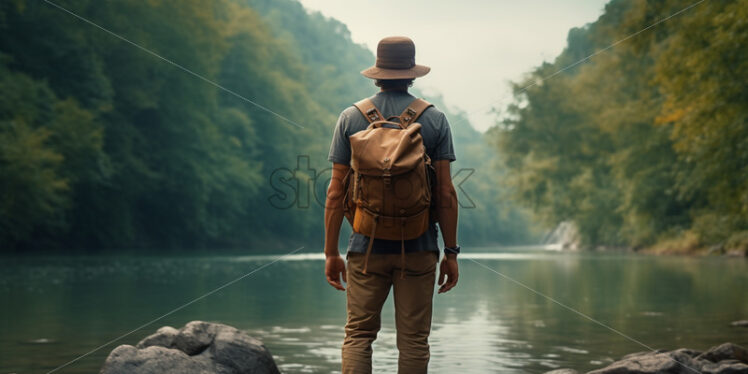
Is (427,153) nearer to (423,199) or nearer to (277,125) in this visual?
(423,199)

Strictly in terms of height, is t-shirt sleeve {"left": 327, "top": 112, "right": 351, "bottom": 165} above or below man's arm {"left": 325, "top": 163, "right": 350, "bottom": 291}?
above

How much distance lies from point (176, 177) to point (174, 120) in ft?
8.01

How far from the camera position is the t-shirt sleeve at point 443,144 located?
4.44 metres

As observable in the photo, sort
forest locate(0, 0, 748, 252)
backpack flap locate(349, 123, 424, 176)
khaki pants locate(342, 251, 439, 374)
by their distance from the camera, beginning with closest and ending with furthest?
backpack flap locate(349, 123, 424, 176) → khaki pants locate(342, 251, 439, 374) → forest locate(0, 0, 748, 252)

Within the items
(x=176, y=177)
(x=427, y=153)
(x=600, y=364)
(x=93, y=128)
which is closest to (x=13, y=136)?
(x=93, y=128)

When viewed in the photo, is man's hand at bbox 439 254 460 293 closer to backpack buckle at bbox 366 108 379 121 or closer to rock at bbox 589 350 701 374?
backpack buckle at bbox 366 108 379 121

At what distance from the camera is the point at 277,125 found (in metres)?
49.6

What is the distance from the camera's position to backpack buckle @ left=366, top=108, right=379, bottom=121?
4.44 metres

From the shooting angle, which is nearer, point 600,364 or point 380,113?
point 380,113

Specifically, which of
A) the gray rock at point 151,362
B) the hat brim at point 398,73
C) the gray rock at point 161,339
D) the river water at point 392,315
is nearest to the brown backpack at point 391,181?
the hat brim at point 398,73

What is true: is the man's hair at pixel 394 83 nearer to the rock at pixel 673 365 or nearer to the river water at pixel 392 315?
the rock at pixel 673 365

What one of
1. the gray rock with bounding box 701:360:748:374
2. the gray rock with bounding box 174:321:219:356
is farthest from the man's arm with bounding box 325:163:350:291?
the gray rock with bounding box 701:360:748:374

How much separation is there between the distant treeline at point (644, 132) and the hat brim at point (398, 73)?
47.7ft

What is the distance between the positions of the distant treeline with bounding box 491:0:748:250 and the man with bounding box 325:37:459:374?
14651mm
